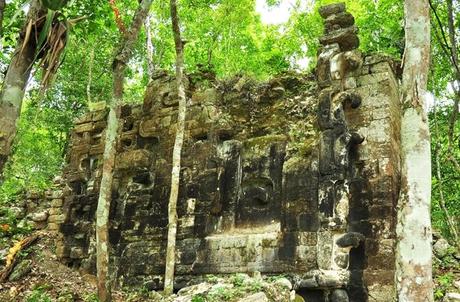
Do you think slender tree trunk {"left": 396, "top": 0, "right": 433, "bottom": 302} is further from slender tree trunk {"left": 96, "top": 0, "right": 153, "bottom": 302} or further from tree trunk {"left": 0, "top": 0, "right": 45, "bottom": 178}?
slender tree trunk {"left": 96, "top": 0, "right": 153, "bottom": 302}

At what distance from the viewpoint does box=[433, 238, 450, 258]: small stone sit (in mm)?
8297

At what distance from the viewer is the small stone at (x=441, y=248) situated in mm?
8297

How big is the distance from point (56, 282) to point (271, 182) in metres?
4.58

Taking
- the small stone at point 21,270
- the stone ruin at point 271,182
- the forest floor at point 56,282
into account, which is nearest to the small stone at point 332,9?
the stone ruin at point 271,182

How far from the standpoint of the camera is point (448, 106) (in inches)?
486

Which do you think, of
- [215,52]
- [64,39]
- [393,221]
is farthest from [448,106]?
[64,39]

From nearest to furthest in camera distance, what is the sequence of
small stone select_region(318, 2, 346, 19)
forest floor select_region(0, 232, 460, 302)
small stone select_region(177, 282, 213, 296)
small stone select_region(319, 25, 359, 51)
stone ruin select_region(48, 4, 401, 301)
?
small stone select_region(177, 282, 213, 296) < stone ruin select_region(48, 4, 401, 301) < forest floor select_region(0, 232, 460, 302) < small stone select_region(319, 25, 359, 51) < small stone select_region(318, 2, 346, 19)

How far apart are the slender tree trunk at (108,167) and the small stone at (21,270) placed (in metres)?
2.88

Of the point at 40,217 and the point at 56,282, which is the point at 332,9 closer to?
the point at 56,282

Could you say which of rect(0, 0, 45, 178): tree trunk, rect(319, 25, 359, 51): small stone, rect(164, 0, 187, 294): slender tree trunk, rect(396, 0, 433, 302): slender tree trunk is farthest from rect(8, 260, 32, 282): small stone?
rect(396, 0, 433, 302): slender tree trunk

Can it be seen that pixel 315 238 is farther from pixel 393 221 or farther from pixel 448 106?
pixel 448 106

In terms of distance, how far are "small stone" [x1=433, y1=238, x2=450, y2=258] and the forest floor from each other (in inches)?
3.7

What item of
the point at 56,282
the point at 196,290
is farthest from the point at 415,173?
the point at 56,282

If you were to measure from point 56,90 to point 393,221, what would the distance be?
13.7 m
